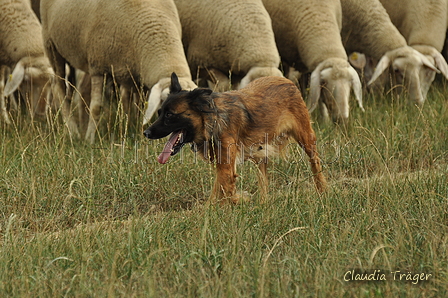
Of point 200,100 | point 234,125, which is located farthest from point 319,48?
point 200,100

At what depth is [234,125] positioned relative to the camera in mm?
4371

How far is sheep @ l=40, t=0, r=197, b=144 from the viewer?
22.9 feet

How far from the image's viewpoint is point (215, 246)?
12.1 ft

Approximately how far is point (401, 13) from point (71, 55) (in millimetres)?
4871

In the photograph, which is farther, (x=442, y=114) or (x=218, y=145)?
(x=442, y=114)

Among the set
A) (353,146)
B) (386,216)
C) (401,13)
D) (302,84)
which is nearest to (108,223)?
(386,216)

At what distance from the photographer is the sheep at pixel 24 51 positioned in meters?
8.29

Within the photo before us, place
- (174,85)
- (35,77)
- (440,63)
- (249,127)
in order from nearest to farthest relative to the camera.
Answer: (174,85) → (249,127) → (35,77) → (440,63)

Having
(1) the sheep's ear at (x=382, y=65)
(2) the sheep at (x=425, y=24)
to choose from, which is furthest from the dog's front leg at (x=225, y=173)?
(2) the sheep at (x=425, y=24)

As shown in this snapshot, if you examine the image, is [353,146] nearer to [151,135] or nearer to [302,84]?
[151,135]

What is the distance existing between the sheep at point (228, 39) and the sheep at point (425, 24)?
2.74 m

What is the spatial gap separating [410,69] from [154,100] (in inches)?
141

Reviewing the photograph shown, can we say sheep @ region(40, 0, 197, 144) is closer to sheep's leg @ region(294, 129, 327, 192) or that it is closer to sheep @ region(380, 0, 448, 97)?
sheep's leg @ region(294, 129, 327, 192)

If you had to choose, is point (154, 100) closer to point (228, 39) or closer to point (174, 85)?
point (228, 39)
